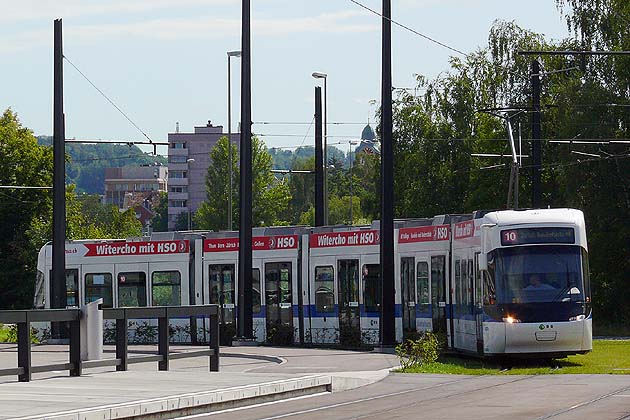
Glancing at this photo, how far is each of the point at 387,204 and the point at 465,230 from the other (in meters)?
1.87

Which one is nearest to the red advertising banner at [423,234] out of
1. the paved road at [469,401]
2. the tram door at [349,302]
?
the tram door at [349,302]

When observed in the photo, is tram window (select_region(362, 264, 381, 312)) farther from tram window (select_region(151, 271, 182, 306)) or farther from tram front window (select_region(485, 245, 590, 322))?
tram front window (select_region(485, 245, 590, 322))

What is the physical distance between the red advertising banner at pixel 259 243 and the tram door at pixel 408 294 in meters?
4.48

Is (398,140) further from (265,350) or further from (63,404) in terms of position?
(63,404)

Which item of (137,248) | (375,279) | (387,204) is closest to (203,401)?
(387,204)

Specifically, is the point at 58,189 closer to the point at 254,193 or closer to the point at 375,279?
the point at 375,279

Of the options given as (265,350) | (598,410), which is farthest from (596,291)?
(598,410)

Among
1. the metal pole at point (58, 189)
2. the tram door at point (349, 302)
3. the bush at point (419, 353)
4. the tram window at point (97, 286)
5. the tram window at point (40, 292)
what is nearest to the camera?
the bush at point (419, 353)

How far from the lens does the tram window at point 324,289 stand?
37562 mm

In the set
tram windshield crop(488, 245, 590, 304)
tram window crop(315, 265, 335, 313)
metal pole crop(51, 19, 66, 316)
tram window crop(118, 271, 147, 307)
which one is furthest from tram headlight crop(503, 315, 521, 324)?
tram window crop(118, 271, 147, 307)

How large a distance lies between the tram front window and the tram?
20 millimetres

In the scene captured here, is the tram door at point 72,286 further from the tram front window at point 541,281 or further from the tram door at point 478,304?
the tram front window at point 541,281

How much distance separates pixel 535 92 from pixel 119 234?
196 feet

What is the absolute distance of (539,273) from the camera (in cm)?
2878
